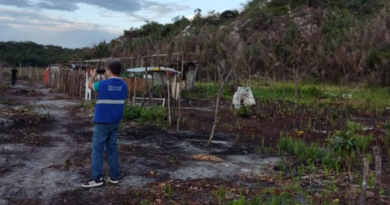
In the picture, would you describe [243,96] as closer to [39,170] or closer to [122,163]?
[122,163]

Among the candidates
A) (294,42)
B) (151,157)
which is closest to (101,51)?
(294,42)

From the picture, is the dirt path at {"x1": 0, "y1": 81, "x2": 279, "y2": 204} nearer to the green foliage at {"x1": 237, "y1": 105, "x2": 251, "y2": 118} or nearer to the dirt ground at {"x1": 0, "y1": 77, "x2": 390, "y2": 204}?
the dirt ground at {"x1": 0, "y1": 77, "x2": 390, "y2": 204}

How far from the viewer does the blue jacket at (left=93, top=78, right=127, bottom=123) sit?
215 inches

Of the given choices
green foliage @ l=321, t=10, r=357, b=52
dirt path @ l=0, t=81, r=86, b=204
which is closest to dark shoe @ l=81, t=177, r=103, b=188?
dirt path @ l=0, t=81, r=86, b=204

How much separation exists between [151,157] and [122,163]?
2.02 feet

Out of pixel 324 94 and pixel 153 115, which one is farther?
pixel 324 94

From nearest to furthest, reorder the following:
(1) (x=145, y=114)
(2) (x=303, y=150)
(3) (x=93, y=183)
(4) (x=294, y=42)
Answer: (3) (x=93, y=183), (2) (x=303, y=150), (1) (x=145, y=114), (4) (x=294, y=42)

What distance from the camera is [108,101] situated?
551 centimetres

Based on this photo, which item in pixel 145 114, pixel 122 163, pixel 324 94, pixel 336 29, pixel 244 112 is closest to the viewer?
pixel 122 163

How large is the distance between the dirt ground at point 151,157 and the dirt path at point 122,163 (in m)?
0.01

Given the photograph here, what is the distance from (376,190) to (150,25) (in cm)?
4535

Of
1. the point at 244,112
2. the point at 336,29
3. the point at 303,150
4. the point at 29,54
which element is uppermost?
the point at 336,29

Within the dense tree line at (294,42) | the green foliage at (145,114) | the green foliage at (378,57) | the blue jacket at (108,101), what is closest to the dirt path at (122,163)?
the green foliage at (145,114)

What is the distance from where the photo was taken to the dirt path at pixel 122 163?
5.21 m
